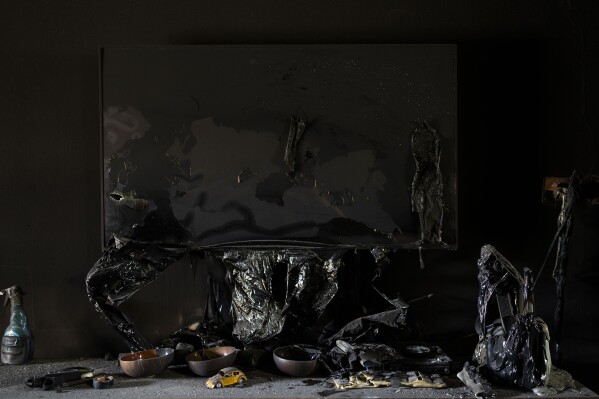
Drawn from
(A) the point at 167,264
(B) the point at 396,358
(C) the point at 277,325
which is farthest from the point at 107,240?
(B) the point at 396,358

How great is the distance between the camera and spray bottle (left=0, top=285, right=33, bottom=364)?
2.17 meters

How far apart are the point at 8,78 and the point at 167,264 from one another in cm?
95

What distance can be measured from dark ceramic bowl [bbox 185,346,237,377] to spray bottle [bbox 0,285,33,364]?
2.05 ft

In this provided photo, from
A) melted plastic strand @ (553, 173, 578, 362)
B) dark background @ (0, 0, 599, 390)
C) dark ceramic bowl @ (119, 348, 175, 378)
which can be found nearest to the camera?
dark ceramic bowl @ (119, 348, 175, 378)

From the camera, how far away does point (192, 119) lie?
86.6 inches

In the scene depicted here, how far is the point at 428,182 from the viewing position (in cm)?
219

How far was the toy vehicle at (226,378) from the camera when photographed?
1.91 metres

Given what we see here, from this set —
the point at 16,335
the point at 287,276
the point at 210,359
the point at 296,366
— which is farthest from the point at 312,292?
the point at 16,335

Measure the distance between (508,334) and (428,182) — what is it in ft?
1.95

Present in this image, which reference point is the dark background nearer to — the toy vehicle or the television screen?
the television screen

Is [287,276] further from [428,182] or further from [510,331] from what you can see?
[510,331]

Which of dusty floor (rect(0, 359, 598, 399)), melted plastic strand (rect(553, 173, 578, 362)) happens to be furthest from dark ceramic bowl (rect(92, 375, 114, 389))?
melted plastic strand (rect(553, 173, 578, 362))

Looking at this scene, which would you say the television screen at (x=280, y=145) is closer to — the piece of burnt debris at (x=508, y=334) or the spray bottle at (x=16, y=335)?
the piece of burnt debris at (x=508, y=334)

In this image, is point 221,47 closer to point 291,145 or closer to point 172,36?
point 172,36
